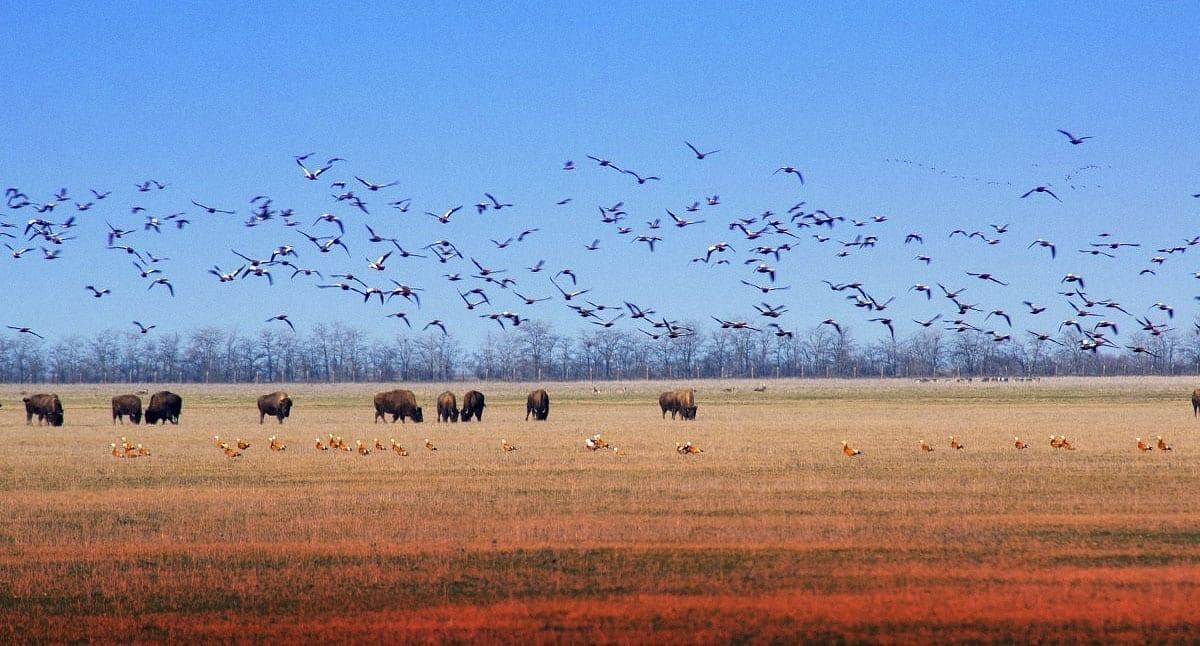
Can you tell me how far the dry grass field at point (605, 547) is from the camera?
14.3 m

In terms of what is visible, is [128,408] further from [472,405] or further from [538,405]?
[538,405]

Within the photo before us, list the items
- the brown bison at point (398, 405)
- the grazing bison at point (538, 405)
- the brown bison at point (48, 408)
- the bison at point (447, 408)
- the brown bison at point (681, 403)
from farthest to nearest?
the grazing bison at point (538, 405)
the brown bison at point (681, 403)
the bison at point (447, 408)
the brown bison at point (398, 405)
the brown bison at point (48, 408)

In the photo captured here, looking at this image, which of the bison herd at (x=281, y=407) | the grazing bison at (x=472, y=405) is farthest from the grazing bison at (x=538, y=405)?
the grazing bison at (x=472, y=405)

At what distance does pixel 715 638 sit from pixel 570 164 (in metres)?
18.3

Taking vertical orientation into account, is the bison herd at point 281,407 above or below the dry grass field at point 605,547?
above

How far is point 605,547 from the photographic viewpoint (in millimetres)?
18922

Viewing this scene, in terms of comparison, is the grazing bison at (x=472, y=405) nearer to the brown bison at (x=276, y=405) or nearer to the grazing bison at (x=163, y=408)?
the brown bison at (x=276, y=405)

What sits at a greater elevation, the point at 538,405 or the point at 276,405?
the point at 276,405

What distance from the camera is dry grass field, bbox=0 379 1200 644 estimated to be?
46.8 ft

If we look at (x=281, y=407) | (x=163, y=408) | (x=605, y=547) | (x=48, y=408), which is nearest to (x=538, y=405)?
(x=281, y=407)

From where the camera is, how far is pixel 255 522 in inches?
851

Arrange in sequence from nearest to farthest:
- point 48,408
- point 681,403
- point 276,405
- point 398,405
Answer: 1. point 48,408
2. point 276,405
3. point 398,405
4. point 681,403

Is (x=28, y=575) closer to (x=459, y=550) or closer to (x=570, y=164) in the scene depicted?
(x=459, y=550)

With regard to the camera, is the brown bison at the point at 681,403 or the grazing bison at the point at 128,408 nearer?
the grazing bison at the point at 128,408
